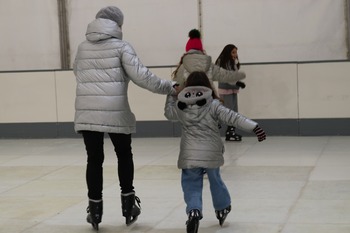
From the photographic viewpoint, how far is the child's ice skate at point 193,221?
5863 mm

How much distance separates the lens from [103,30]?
620 centimetres

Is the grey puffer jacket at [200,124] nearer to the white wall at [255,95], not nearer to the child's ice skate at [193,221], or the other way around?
the child's ice skate at [193,221]

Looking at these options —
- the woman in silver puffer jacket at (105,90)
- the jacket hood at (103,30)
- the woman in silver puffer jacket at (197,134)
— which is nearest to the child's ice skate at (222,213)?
the woman in silver puffer jacket at (197,134)

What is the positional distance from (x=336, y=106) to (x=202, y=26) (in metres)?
3.07

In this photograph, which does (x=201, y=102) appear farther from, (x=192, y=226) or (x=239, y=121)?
(x=192, y=226)

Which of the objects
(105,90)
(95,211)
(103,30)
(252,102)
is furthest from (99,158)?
(252,102)

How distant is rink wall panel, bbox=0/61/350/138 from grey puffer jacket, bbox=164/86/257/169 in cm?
696

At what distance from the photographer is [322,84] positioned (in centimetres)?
1265

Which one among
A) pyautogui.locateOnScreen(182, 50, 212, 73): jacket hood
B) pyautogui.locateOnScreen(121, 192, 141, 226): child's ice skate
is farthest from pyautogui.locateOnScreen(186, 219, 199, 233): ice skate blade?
pyautogui.locateOnScreen(182, 50, 212, 73): jacket hood

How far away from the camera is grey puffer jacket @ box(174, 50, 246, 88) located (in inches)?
336

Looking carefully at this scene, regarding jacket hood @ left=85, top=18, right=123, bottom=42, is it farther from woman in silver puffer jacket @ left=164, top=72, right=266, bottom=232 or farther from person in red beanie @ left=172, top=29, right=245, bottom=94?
person in red beanie @ left=172, top=29, right=245, bottom=94

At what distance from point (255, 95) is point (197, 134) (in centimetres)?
713

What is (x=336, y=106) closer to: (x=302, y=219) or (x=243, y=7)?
(x=243, y=7)

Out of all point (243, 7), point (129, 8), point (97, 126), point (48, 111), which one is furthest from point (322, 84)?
point (97, 126)
